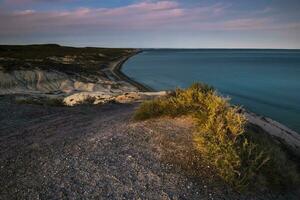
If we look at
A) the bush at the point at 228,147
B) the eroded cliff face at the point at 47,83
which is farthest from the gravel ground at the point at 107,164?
the eroded cliff face at the point at 47,83

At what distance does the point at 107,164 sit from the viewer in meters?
8.80

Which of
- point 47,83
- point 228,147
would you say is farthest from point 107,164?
point 47,83

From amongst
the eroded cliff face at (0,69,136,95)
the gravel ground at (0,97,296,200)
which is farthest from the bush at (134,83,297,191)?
the eroded cliff face at (0,69,136,95)

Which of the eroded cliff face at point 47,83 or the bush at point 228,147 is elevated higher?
the bush at point 228,147

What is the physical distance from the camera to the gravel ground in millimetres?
7770

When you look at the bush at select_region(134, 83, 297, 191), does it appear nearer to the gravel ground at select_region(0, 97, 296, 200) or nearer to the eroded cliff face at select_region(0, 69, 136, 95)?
the gravel ground at select_region(0, 97, 296, 200)

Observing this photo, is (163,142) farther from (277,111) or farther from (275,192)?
(277,111)

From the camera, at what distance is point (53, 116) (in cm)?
1466

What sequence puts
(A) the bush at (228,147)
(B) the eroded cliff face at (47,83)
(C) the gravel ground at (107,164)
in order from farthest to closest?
(B) the eroded cliff face at (47,83)
(A) the bush at (228,147)
(C) the gravel ground at (107,164)

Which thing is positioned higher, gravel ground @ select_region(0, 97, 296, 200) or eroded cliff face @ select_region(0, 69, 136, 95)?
gravel ground @ select_region(0, 97, 296, 200)

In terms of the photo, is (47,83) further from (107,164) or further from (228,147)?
(228,147)

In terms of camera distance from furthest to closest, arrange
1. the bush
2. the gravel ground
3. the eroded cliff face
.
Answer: the eroded cliff face, the bush, the gravel ground

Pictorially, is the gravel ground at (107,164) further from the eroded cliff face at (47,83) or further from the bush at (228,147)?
the eroded cliff face at (47,83)

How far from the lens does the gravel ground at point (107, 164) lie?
7770mm
